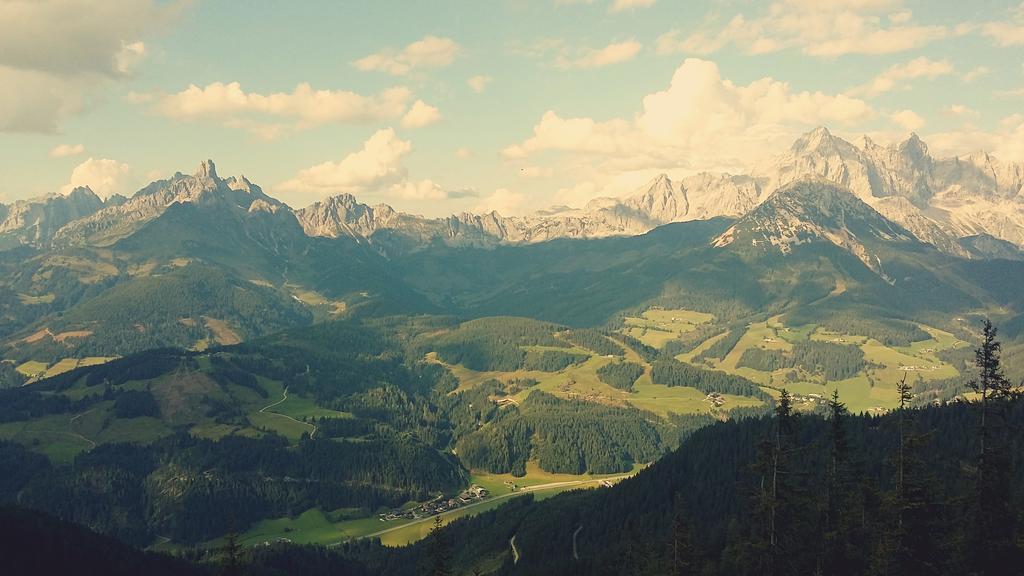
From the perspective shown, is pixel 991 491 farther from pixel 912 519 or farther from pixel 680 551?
pixel 680 551

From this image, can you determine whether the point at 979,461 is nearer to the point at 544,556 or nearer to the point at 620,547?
the point at 620,547

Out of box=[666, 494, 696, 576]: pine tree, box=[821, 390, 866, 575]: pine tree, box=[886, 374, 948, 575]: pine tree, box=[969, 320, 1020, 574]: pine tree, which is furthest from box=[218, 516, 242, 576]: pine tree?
box=[969, 320, 1020, 574]: pine tree

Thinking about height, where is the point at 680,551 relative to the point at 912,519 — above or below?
below

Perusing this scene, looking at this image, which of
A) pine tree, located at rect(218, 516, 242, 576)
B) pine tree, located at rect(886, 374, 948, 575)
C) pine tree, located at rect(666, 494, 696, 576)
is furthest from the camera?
pine tree, located at rect(218, 516, 242, 576)

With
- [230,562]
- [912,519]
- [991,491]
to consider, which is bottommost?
[230,562]

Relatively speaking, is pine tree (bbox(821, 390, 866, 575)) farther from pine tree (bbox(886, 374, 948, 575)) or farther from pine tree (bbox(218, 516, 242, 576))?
pine tree (bbox(218, 516, 242, 576))

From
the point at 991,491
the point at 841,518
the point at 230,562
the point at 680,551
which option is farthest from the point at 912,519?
the point at 230,562

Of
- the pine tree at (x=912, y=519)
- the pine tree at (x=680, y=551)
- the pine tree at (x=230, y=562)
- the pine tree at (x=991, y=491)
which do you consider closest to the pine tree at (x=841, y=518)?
the pine tree at (x=912, y=519)

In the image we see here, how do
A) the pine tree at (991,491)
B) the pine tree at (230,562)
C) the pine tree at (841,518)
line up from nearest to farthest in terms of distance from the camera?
1. the pine tree at (991,491)
2. the pine tree at (230,562)
3. the pine tree at (841,518)

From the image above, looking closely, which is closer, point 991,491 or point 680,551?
point 680,551

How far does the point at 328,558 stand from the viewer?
607ft

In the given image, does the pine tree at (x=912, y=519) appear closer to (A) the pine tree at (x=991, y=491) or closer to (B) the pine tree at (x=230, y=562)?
(A) the pine tree at (x=991, y=491)

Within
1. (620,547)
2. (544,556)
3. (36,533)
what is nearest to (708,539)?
(620,547)

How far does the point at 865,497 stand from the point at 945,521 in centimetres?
766
